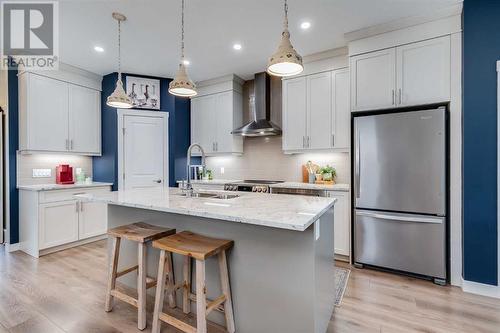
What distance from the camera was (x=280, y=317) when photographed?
1702 mm

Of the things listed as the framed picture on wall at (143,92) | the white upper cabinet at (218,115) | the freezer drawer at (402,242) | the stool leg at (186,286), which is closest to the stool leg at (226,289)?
the stool leg at (186,286)

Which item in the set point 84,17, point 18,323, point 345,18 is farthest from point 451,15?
point 18,323

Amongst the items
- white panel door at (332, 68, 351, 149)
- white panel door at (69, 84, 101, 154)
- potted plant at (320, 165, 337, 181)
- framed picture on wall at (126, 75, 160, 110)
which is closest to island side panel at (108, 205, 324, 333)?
potted plant at (320, 165, 337, 181)

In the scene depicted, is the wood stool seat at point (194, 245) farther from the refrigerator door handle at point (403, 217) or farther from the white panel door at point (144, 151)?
the white panel door at point (144, 151)

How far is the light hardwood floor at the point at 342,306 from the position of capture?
1979 millimetres

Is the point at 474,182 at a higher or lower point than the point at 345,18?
lower

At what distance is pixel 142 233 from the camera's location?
81.0 inches

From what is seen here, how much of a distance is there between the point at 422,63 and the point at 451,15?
0.50 m

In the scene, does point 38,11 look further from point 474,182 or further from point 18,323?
point 474,182

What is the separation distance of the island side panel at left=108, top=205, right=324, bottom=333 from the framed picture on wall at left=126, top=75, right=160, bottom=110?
315 centimetres

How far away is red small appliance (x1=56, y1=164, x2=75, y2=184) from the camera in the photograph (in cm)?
411

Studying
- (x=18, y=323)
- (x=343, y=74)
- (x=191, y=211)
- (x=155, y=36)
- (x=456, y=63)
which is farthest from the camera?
(x=343, y=74)

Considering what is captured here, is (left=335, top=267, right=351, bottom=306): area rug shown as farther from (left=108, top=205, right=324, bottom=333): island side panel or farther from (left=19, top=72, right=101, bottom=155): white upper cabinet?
(left=19, top=72, right=101, bottom=155): white upper cabinet

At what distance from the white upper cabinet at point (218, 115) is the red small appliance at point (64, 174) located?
210 centimetres
